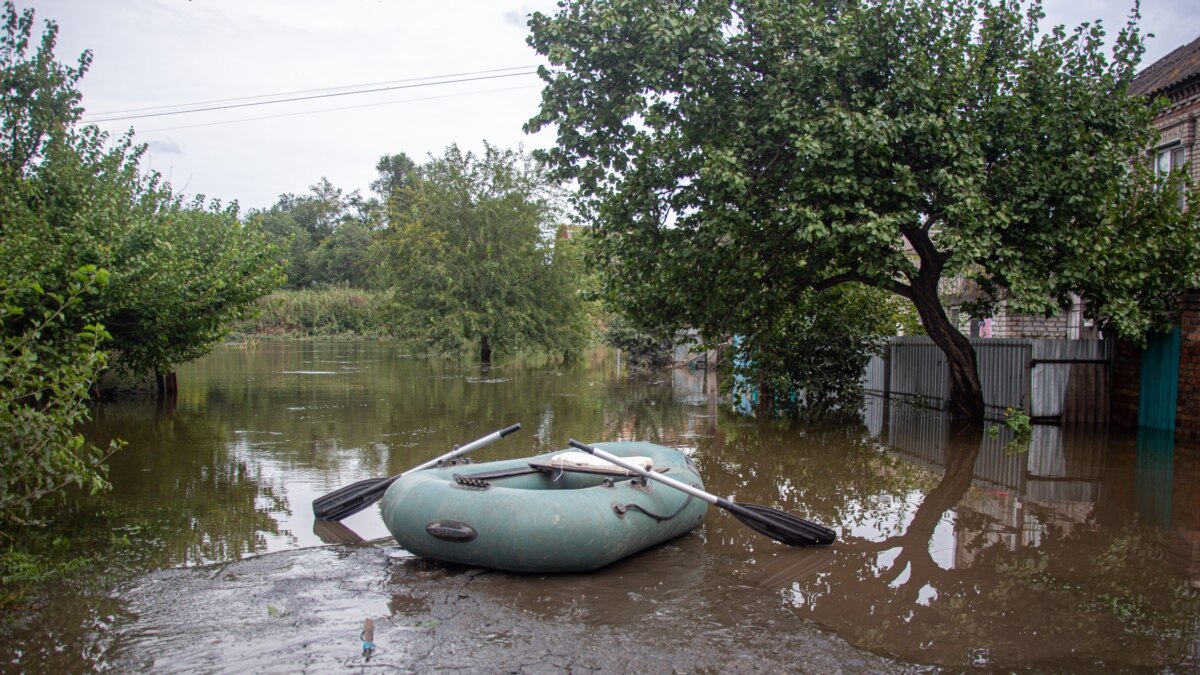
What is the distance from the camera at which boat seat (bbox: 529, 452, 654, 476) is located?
7.29 metres

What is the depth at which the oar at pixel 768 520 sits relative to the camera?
7.12 m

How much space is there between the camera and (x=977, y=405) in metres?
14.8

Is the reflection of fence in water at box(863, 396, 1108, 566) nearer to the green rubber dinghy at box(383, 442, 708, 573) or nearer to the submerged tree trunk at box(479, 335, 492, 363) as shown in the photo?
the green rubber dinghy at box(383, 442, 708, 573)

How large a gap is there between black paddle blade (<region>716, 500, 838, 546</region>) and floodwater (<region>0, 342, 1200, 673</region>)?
0.12m

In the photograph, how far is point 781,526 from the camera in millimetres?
7156

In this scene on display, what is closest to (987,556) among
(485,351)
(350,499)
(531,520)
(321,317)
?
(531,520)

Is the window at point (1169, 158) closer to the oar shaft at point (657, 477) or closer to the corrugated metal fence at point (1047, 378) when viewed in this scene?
the corrugated metal fence at point (1047, 378)

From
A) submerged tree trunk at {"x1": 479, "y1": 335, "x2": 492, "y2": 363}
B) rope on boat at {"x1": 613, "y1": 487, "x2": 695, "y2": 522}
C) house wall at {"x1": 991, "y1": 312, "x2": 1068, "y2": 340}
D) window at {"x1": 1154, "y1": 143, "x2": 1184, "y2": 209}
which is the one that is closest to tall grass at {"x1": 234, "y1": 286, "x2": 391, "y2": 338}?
submerged tree trunk at {"x1": 479, "y1": 335, "x2": 492, "y2": 363}

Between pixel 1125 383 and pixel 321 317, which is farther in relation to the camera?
pixel 321 317

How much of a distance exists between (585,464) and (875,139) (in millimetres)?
6154

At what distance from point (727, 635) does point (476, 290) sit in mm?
27330

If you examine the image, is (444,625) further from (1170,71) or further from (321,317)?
(321,317)

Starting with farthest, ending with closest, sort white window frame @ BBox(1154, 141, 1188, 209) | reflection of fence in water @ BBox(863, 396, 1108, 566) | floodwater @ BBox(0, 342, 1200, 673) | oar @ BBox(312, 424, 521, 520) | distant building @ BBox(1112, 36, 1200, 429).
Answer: white window frame @ BBox(1154, 141, 1188, 209) < distant building @ BBox(1112, 36, 1200, 429) < oar @ BBox(312, 424, 521, 520) < reflection of fence in water @ BBox(863, 396, 1108, 566) < floodwater @ BBox(0, 342, 1200, 673)

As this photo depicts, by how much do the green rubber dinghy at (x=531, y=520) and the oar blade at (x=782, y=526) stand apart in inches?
20.5
